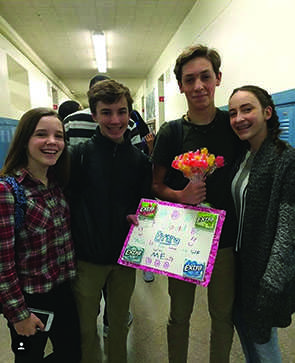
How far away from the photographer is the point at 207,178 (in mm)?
1346

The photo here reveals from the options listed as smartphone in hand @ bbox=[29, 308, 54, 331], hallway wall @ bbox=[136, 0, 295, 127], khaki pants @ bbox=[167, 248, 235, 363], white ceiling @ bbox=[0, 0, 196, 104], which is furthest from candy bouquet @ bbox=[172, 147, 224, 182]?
white ceiling @ bbox=[0, 0, 196, 104]

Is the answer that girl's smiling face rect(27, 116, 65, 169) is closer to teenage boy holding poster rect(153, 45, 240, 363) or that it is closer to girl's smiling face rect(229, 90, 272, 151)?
teenage boy holding poster rect(153, 45, 240, 363)

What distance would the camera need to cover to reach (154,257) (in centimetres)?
123

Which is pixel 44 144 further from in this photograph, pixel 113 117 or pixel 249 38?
pixel 249 38

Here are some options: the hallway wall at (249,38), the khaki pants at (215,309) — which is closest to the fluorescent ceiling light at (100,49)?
the hallway wall at (249,38)

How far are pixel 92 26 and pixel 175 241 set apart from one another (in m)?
5.89

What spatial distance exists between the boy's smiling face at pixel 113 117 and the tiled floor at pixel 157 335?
1.65 meters

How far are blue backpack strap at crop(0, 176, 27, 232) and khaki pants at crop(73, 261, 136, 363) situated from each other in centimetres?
42

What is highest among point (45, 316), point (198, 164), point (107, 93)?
point (107, 93)

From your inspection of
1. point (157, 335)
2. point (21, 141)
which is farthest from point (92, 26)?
point (157, 335)

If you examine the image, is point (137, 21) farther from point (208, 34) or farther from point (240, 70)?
point (240, 70)

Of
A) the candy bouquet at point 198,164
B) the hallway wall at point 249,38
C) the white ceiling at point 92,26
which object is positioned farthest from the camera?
the white ceiling at point 92,26

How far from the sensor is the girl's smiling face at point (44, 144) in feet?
3.90

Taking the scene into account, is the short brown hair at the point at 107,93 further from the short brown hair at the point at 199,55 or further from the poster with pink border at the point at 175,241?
the poster with pink border at the point at 175,241
